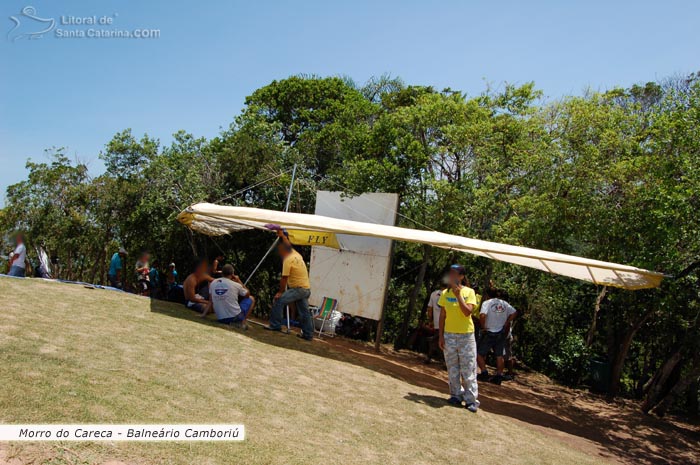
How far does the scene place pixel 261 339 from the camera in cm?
872

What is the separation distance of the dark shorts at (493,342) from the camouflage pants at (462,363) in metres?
3.05

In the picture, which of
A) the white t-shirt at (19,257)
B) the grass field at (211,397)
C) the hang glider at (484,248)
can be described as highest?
the hang glider at (484,248)

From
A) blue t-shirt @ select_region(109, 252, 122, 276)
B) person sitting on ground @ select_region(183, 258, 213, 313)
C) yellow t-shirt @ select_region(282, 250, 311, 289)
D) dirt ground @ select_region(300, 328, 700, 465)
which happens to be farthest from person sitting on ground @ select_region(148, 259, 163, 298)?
dirt ground @ select_region(300, 328, 700, 465)

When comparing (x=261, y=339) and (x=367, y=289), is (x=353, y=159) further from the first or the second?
(x=261, y=339)

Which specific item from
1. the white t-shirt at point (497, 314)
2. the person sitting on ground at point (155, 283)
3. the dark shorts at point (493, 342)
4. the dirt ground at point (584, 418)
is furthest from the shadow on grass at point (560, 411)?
the person sitting on ground at point (155, 283)

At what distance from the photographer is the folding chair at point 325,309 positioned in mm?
11992

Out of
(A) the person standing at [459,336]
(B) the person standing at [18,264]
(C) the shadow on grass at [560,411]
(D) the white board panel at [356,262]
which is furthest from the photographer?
(D) the white board panel at [356,262]

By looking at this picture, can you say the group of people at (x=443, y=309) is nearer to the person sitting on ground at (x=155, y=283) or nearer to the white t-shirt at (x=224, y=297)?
the white t-shirt at (x=224, y=297)

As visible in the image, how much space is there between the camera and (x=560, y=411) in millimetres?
9367

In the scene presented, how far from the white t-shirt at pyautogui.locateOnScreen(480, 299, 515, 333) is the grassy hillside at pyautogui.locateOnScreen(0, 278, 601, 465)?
2.12 metres

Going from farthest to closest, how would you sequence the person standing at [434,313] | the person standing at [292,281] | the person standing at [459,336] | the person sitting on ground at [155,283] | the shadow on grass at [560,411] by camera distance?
the person sitting on ground at [155,283] < the person standing at [434,313] < the person standing at [292,281] < the shadow on grass at [560,411] < the person standing at [459,336]

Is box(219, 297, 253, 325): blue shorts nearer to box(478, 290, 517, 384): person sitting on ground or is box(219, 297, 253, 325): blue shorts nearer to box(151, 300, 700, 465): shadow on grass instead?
box(151, 300, 700, 465): shadow on grass

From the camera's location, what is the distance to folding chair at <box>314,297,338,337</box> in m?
12.0

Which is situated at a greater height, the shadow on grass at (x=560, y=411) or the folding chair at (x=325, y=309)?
the folding chair at (x=325, y=309)
